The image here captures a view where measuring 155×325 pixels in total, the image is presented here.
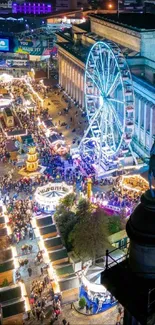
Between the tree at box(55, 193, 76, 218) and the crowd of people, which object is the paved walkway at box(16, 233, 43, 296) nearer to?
the tree at box(55, 193, 76, 218)

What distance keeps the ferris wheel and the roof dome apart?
105ft

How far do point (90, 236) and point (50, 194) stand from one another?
10189mm

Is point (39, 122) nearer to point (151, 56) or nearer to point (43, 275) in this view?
point (151, 56)

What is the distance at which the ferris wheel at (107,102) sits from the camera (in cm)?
3866

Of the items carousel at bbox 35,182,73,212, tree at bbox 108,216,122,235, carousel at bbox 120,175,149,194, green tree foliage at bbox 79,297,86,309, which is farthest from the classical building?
green tree foliage at bbox 79,297,86,309

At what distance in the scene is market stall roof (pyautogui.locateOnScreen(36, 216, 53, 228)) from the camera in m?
30.9

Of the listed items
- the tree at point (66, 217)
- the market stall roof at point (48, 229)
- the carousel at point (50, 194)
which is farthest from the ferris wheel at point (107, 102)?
the market stall roof at point (48, 229)

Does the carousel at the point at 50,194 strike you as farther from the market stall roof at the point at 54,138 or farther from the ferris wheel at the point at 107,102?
the market stall roof at the point at 54,138

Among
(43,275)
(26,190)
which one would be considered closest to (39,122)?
(26,190)

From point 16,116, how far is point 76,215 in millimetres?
30204

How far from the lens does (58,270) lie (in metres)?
26.0

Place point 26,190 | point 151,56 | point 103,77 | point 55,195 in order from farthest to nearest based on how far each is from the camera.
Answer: point 151,56
point 103,77
point 26,190
point 55,195

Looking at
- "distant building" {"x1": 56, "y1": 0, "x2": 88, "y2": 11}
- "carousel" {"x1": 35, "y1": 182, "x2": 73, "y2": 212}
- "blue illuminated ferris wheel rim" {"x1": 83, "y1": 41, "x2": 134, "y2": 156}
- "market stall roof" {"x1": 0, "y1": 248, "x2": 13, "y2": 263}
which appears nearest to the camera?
"market stall roof" {"x1": 0, "y1": 248, "x2": 13, "y2": 263}

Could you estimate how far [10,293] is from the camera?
2414 cm
